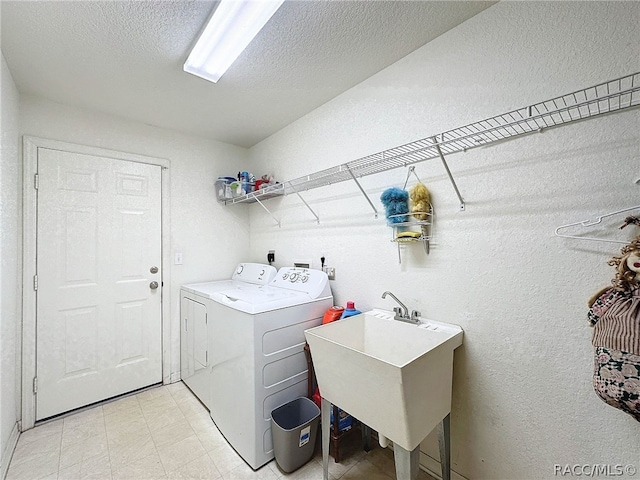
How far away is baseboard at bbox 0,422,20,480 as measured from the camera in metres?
1.58

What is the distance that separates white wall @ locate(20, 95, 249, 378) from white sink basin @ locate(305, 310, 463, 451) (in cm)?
180

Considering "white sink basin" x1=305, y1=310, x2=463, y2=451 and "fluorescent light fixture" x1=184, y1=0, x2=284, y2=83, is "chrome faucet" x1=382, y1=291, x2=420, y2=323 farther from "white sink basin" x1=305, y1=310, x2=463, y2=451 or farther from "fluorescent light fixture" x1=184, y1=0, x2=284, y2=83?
"fluorescent light fixture" x1=184, y1=0, x2=284, y2=83

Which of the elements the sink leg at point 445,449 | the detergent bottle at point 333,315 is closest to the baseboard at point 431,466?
the sink leg at point 445,449

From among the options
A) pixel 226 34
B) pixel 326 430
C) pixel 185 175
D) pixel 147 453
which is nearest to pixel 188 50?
pixel 226 34

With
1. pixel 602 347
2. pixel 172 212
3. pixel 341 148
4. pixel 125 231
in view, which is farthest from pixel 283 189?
pixel 602 347

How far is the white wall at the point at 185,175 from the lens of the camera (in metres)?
2.22

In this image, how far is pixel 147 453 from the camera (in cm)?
175

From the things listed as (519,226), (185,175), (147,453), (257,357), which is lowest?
(147,453)

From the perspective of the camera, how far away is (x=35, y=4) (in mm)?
1314

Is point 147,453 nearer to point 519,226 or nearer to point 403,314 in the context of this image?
point 403,314

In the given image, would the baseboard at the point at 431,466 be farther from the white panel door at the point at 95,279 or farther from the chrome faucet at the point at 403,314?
the white panel door at the point at 95,279

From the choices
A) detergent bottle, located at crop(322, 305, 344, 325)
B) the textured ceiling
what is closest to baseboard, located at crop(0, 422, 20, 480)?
detergent bottle, located at crop(322, 305, 344, 325)

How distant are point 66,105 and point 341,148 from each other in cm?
226

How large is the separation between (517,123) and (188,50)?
1.78 meters
